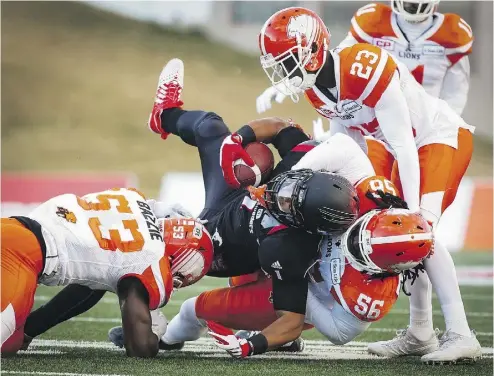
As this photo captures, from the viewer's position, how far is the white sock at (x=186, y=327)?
394cm

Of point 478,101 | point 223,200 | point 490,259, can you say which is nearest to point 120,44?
point 478,101

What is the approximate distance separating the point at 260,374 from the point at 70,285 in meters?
0.97

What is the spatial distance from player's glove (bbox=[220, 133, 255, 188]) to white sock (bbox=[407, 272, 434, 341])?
2.77 ft

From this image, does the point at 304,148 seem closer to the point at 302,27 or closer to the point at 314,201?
the point at 302,27

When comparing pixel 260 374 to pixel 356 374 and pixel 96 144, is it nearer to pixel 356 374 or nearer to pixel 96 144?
pixel 356 374

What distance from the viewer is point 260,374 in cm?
332

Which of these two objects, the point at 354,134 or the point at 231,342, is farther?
the point at 354,134

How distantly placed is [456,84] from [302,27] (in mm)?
1316

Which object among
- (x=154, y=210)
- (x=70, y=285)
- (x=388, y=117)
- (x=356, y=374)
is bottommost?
(x=356, y=374)

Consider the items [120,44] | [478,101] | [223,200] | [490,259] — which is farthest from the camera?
[120,44]

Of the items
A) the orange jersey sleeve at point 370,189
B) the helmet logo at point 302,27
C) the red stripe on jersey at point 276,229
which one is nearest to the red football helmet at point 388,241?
the orange jersey sleeve at point 370,189

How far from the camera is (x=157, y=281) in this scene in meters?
3.58

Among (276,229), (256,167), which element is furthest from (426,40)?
(276,229)

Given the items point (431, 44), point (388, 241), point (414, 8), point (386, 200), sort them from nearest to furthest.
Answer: point (388, 241) → point (386, 200) → point (414, 8) → point (431, 44)
